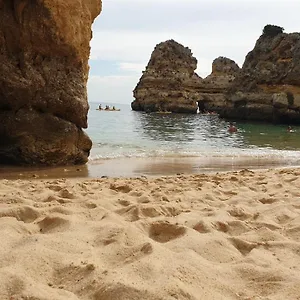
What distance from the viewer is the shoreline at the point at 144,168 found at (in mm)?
7273

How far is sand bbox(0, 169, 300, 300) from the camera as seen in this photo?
201 cm

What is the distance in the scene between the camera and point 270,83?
38344mm

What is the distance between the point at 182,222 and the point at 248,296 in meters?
1.24

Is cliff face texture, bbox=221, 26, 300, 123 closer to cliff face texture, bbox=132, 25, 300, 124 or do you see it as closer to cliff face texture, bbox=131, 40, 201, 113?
cliff face texture, bbox=132, 25, 300, 124

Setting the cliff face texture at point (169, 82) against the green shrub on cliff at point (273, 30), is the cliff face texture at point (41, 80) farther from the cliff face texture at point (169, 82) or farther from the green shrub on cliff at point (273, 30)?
the cliff face texture at point (169, 82)

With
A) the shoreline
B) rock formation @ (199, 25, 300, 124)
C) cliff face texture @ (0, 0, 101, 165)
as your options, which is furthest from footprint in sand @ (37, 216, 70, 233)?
rock formation @ (199, 25, 300, 124)

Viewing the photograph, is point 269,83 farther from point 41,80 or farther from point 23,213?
point 23,213

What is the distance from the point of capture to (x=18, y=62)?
7734 millimetres

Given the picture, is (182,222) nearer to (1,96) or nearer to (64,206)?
(64,206)

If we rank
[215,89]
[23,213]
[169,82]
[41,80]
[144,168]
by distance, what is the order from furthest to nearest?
[215,89], [169,82], [144,168], [41,80], [23,213]

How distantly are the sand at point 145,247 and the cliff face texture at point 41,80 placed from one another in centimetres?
364

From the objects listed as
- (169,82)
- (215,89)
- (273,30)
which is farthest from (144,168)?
(215,89)

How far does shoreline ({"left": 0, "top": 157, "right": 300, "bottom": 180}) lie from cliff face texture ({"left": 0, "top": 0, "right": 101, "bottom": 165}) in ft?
1.58

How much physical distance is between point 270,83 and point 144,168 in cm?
3276
